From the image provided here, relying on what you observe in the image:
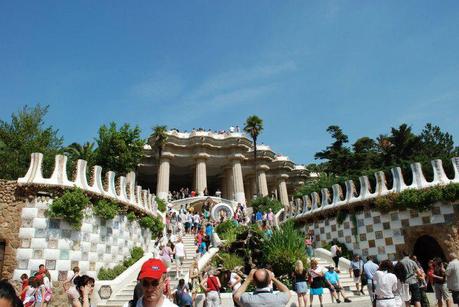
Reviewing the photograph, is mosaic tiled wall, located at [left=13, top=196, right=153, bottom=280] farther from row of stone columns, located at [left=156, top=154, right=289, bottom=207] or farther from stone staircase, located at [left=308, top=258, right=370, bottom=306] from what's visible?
row of stone columns, located at [left=156, top=154, right=289, bottom=207]

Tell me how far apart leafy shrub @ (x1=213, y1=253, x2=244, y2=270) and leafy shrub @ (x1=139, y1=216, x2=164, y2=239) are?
546 centimetres

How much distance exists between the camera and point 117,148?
33156 mm

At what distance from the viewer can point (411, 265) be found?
9445 millimetres

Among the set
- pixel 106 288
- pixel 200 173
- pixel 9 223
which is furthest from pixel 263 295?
pixel 200 173

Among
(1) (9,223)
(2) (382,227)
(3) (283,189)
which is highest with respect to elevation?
(3) (283,189)

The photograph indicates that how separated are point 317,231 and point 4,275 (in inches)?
709

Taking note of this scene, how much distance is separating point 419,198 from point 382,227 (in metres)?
2.53

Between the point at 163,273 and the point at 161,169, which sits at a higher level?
the point at 161,169

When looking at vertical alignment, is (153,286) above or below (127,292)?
above

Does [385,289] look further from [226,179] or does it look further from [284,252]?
[226,179]

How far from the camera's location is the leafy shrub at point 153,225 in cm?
2172

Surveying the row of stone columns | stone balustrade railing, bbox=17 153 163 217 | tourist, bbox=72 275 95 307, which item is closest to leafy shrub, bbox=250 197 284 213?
the row of stone columns

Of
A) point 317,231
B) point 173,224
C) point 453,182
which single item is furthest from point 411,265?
point 173,224

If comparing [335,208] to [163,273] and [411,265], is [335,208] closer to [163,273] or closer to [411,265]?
[411,265]
